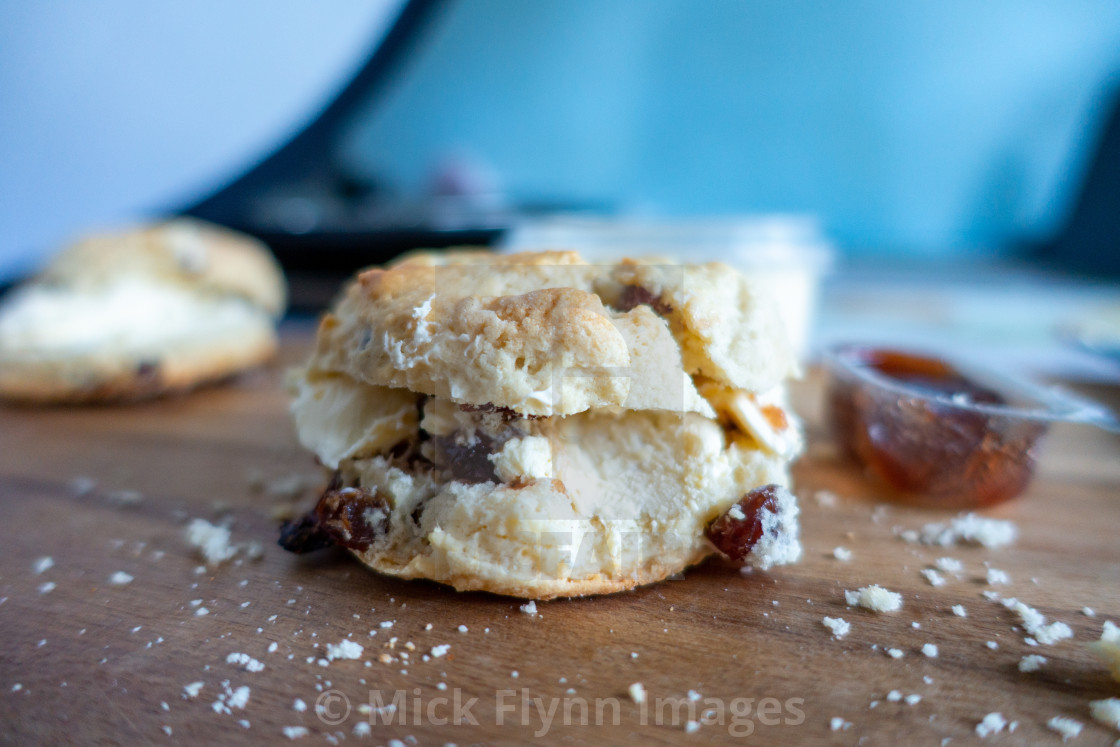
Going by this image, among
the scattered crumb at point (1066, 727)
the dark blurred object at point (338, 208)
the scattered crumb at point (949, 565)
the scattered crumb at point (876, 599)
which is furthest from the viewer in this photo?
the dark blurred object at point (338, 208)

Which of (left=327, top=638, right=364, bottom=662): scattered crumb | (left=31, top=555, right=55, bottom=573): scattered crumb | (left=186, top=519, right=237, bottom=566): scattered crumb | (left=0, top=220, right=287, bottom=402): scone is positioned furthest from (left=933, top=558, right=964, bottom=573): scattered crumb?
(left=0, top=220, right=287, bottom=402): scone

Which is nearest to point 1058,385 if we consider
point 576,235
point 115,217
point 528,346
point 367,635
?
point 576,235

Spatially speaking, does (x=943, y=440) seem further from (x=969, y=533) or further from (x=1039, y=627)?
(x=1039, y=627)

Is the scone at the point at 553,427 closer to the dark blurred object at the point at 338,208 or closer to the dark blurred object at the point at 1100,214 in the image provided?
the dark blurred object at the point at 338,208

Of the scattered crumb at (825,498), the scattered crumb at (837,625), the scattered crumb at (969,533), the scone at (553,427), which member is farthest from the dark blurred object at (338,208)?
the scattered crumb at (837,625)

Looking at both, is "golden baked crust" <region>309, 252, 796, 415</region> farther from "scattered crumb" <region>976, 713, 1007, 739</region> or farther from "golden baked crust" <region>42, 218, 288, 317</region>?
"golden baked crust" <region>42, 218, 288, 317</region>
